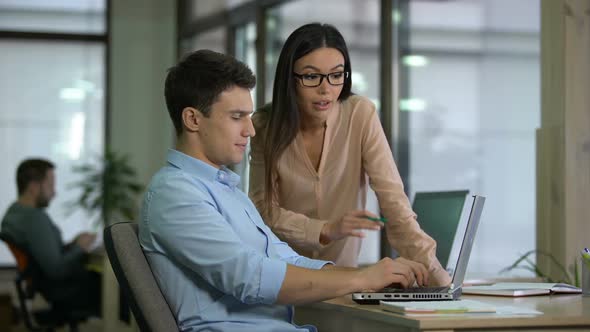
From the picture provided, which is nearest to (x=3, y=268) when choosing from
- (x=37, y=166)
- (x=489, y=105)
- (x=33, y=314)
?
(x=37, y=166)

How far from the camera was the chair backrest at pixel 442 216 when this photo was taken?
260 cm

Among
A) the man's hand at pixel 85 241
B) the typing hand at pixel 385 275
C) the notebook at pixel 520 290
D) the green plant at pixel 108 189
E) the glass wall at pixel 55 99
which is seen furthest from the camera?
the glass wall at pixel 55 99

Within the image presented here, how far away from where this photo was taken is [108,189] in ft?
24.5

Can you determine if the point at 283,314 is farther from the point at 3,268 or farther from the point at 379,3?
the point at 3,268

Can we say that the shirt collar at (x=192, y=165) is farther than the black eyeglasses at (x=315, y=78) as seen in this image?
No

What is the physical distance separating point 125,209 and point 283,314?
563cm

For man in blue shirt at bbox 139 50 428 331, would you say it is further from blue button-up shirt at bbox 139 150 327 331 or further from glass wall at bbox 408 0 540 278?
glass wall at bbox 408 0 540 278

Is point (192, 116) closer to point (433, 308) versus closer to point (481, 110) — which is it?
point (433, 308)

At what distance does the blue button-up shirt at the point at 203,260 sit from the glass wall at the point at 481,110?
81.2 inches

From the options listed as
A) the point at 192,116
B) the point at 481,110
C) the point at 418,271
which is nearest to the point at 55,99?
the point at 481,110

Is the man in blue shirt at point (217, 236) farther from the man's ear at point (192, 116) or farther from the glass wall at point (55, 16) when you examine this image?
the glass wall at point (55, 16)

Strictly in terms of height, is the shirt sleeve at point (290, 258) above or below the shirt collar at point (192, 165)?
below

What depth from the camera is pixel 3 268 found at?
755 cm

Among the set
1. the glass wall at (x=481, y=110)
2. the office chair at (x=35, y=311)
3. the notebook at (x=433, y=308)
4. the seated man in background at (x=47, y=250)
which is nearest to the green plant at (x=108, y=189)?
the seated man in background at (x=47, y=250)
